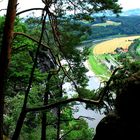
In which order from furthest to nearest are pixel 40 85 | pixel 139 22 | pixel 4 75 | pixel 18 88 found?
pixel 139 22 < pixel 18 88 < pixel 40 85 < pixel 4 75

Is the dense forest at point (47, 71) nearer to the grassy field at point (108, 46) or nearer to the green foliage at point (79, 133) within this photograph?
the green foliage at point (79, 133)


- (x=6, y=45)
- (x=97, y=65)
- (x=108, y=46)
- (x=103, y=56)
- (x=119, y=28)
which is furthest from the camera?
(x=119, y=28)

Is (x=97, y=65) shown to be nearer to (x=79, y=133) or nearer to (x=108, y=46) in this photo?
(x=108, y=46)

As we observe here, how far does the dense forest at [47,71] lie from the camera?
827 centimetres

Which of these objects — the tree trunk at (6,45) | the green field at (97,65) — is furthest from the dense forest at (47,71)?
the green field at (97,65)

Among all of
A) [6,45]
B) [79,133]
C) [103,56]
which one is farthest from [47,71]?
[103,56]

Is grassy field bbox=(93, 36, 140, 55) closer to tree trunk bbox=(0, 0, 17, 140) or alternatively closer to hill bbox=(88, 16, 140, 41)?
hill bbox=(88, 16, 140, 41)

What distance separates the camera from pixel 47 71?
1595cm

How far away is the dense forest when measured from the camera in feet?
27.1

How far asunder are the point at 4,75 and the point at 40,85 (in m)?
8.74

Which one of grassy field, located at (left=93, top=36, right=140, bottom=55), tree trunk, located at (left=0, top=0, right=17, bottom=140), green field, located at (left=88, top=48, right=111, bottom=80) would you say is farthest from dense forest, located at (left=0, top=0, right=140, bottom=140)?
grassy field, located at (left=93, top=36, right=140, bottom=55)

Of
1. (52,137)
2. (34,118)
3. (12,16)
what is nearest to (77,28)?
(12,16)

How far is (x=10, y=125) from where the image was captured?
1777cm

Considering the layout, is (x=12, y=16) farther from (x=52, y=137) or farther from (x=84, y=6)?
(x=52, y=137)
